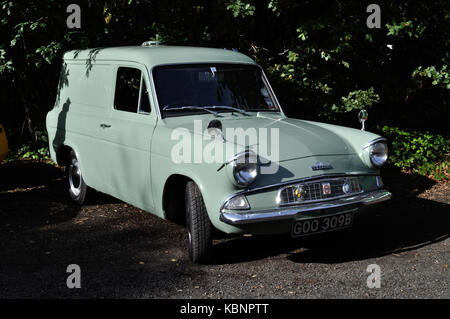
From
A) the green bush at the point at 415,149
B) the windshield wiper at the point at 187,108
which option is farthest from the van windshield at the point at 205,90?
the green bush at the point at 415,149

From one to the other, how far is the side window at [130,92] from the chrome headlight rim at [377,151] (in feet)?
7.02

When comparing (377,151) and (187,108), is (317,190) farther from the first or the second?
(187,108)

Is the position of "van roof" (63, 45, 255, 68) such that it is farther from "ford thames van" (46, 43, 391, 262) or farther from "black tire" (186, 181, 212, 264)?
"black tire" (186, 181, 212, 264)

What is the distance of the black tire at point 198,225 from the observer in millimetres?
4852

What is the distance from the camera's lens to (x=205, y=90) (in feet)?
18.8

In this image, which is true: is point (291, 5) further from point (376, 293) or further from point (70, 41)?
point (376, 293)

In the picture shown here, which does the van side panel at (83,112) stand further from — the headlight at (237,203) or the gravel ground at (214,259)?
the headlight at (237,203)

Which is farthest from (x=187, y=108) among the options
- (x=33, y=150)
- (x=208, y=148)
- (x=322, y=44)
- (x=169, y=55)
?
(x=33, y=150)

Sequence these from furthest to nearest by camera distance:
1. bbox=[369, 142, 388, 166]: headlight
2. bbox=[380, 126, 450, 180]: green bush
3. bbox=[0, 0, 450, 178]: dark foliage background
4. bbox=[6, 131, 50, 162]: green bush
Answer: bbox=[6, 131, 50, 162]: green bush < bbox=[380, 126, 450, 180]: green bush < bbox=[0, 0, 450, 178]: dark foliage background < bbox=[369, 142, 388, 166]: headlight

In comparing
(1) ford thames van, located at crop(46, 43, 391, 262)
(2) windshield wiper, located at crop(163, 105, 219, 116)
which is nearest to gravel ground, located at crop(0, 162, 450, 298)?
(1) ford thames van, located at crop(46, 43, 391, 262)

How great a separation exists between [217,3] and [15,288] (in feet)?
17.2

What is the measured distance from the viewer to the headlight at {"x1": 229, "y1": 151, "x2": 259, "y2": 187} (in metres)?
4.49

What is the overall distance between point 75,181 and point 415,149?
16.6ft

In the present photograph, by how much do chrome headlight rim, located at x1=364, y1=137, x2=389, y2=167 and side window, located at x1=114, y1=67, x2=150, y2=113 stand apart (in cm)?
→ 214
